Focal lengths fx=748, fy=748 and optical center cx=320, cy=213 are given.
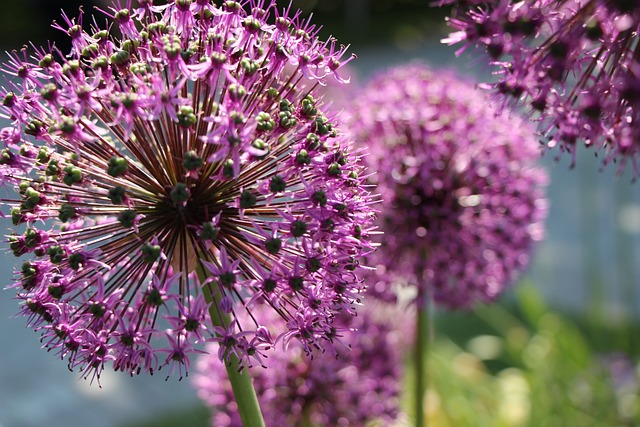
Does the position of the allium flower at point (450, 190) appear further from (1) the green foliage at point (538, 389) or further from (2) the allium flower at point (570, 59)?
(2) the allium flower at point (570, 59)

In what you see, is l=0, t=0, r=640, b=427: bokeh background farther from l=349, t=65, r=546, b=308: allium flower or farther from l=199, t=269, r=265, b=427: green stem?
l=199, t=269, r=265, b=427: green stem

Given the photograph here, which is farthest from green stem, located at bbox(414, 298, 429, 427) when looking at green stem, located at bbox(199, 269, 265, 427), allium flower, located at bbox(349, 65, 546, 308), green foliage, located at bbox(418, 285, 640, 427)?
green stem, located at bbox(199, 269, 265, 427)

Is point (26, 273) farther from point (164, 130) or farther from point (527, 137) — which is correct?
point (527, 137)

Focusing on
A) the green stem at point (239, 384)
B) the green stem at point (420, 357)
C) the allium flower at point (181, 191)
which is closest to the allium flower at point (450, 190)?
the green stem at point (420, 357)

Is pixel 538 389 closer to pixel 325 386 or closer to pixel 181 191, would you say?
pixel 325 386

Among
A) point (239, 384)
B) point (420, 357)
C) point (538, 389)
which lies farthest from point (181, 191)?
point (538, 389)

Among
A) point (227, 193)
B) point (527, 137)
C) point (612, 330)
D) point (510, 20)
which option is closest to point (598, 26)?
point (510, 20)
